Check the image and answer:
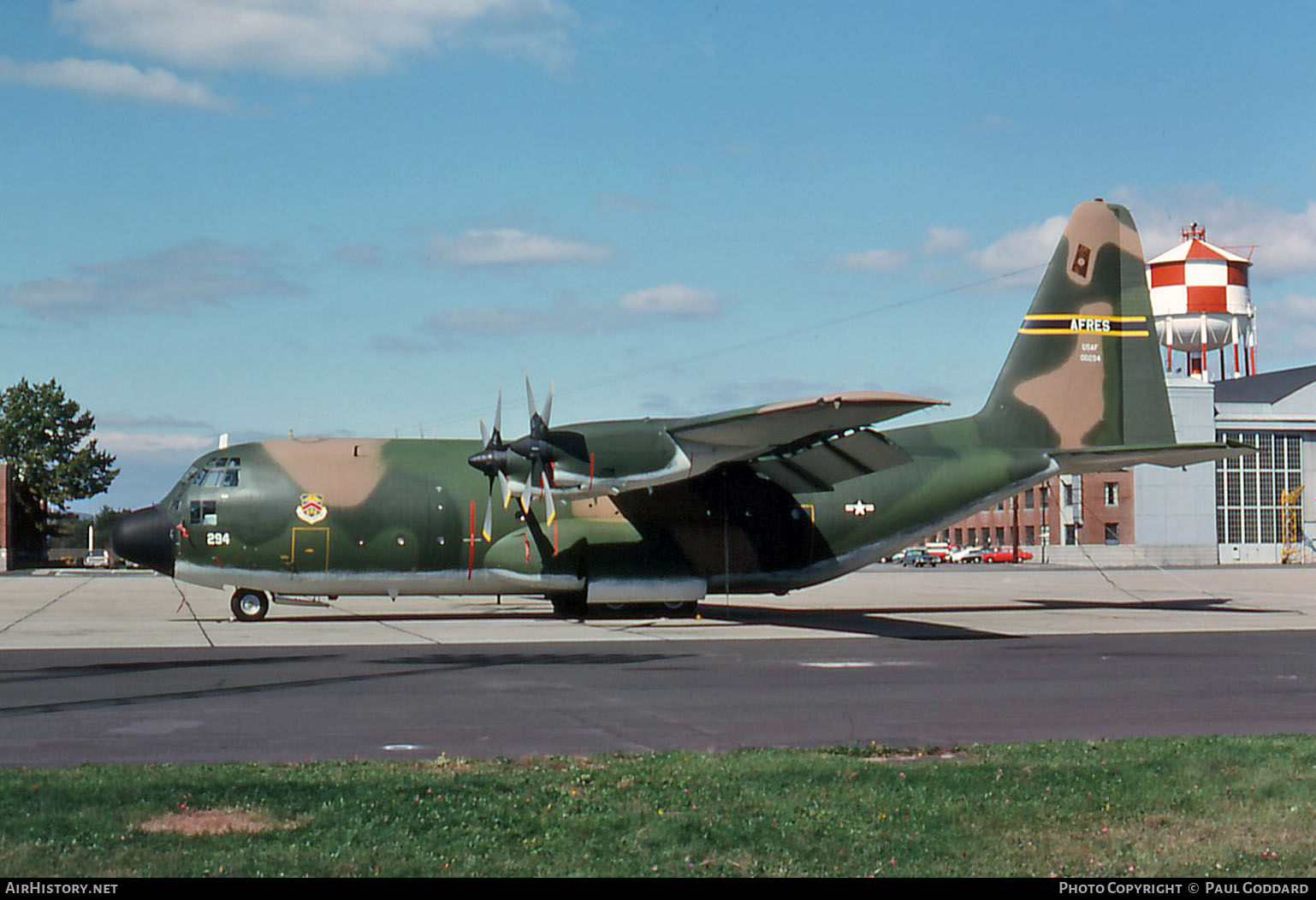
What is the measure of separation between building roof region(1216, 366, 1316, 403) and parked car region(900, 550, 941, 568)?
25.1m

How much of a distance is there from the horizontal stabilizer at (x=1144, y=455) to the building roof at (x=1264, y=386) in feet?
235

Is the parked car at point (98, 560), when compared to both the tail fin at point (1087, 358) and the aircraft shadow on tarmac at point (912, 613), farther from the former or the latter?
the tail fin at point (1087, 358)

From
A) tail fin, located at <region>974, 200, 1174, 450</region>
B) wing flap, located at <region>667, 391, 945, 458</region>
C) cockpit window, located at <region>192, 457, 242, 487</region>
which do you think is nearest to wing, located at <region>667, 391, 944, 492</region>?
wing flap, located at <region>667, 391, 945, 458</region>

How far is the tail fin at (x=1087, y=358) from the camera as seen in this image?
32.4 metres

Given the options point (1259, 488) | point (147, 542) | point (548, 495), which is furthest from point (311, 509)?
point (1259, 488)

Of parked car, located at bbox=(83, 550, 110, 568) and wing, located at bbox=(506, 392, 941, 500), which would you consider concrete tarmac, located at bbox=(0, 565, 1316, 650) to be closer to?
wing, located at bbox=(506, 392, 941, 500)

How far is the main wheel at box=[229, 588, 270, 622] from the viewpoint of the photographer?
2875cm

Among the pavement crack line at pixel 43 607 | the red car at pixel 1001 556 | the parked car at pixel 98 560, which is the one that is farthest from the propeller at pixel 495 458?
the red car at pixel 1001 556

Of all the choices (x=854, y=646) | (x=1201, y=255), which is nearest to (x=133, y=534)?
(x=854, y=646)

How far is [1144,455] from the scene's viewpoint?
97.8 feet

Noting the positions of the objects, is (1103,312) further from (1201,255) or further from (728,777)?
(1201,255)

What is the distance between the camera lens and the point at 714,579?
1176 inches

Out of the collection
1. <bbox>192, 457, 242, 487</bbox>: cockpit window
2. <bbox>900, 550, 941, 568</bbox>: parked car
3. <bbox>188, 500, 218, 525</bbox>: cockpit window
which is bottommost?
<bbox>900, 550, 941, 568</bbox>: parked car

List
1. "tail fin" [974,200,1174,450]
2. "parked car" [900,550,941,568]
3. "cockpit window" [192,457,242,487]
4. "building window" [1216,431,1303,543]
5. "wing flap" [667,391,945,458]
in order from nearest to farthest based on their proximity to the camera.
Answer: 1. "wing flap" [667,391,945,458]
2. "cockpit window" [192,457,242,487]
3. "tail fin" [974,200,1174,450]
4. "building window" [1216,431,1303,543]
5. "parked car" [900,550,941,568]
